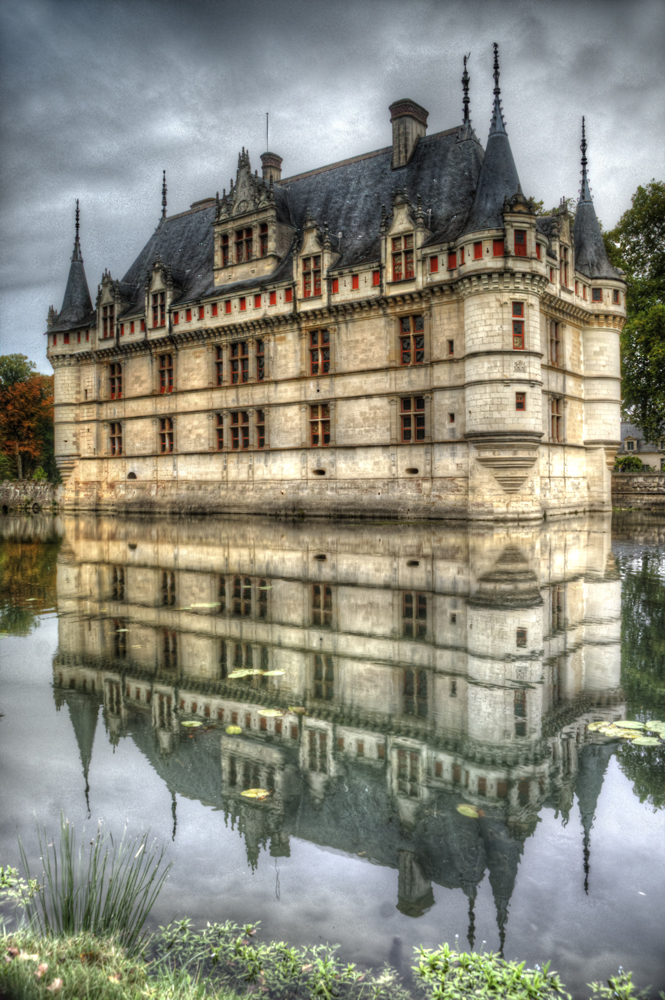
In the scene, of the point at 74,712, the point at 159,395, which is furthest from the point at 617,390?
the point at 74,712

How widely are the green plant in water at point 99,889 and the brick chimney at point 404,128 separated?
30219 mm

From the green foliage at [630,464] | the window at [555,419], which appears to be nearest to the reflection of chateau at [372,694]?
the window at [555,419]

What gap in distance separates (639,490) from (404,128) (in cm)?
1973


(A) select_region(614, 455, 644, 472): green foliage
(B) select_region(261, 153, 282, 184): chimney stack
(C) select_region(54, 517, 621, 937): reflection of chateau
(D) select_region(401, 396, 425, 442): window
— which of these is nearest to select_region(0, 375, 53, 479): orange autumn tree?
(B) select_region(261, 153, 282, 184): chimney stack

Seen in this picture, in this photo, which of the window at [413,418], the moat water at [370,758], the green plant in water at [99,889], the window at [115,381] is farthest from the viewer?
the window at [115,381]

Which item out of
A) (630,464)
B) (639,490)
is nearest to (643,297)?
(639,490)

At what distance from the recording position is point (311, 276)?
27734 millimetres

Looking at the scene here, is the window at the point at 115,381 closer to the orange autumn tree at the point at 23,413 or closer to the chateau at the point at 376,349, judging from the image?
the chateau at the point at 376,349

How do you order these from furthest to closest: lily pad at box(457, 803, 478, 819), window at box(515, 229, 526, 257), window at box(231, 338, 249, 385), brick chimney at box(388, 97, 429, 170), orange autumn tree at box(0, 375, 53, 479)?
orange autumn tree at box(0, 375, 53, 479) → window at box(231, 338, 249, 385) → brick chimney at box(388, 97, 429, 170) → window at box(515, 229, 526, 257) → lily pad at box(457, 803, 478, 819)

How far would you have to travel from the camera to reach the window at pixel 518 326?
22766 millimetres

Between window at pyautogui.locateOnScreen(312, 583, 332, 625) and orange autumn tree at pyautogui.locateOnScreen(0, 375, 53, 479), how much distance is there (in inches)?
2142

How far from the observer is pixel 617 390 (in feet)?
97.1

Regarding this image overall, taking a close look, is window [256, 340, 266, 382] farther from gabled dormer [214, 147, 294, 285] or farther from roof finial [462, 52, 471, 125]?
roof finial [462, 52, 471, 125]

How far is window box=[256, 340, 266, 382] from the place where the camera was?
29.7 m
